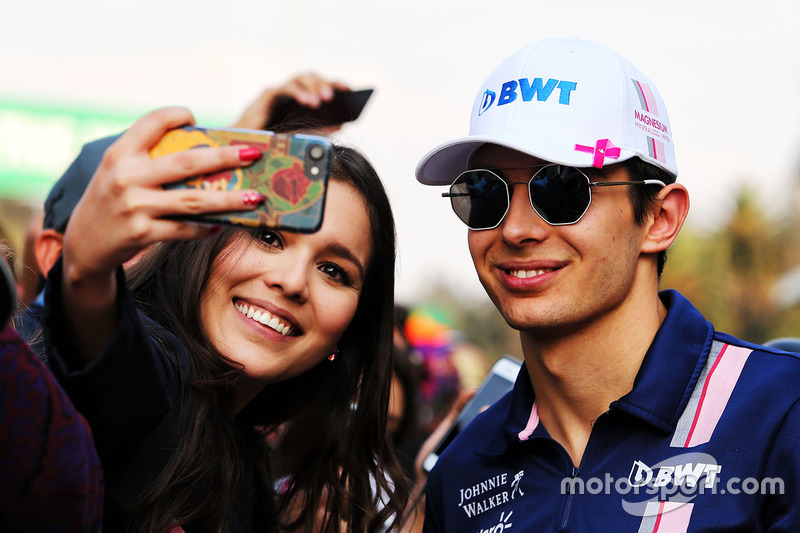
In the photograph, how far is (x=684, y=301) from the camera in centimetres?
298

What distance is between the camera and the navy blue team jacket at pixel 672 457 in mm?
2387

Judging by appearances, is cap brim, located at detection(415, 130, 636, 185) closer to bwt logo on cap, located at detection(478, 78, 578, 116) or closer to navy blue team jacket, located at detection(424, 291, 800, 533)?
bwt logo on cap, located at detection(478, 78, 578, 116)

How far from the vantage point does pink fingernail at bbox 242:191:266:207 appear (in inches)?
62.6

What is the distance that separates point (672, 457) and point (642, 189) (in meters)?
0.92

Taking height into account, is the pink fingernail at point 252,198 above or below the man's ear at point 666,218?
above

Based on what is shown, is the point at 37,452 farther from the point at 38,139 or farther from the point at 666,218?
the point at 38,139

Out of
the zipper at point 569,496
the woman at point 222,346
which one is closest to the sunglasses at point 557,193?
the woman at point 222,346

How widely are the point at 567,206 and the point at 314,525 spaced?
1.68 m

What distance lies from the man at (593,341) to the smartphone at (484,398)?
1.94 ft

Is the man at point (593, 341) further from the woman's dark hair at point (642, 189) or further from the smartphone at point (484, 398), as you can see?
the smartphone at point (484, 398)

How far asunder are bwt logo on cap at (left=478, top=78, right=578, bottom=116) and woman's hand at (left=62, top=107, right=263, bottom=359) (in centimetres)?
158

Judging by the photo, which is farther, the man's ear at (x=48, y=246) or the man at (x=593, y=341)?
the man's ear at (x=48, y=246)

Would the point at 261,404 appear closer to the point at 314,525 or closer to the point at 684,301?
the point at 314,525

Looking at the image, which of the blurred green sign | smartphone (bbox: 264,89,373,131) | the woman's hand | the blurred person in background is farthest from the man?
the blurred green sign
